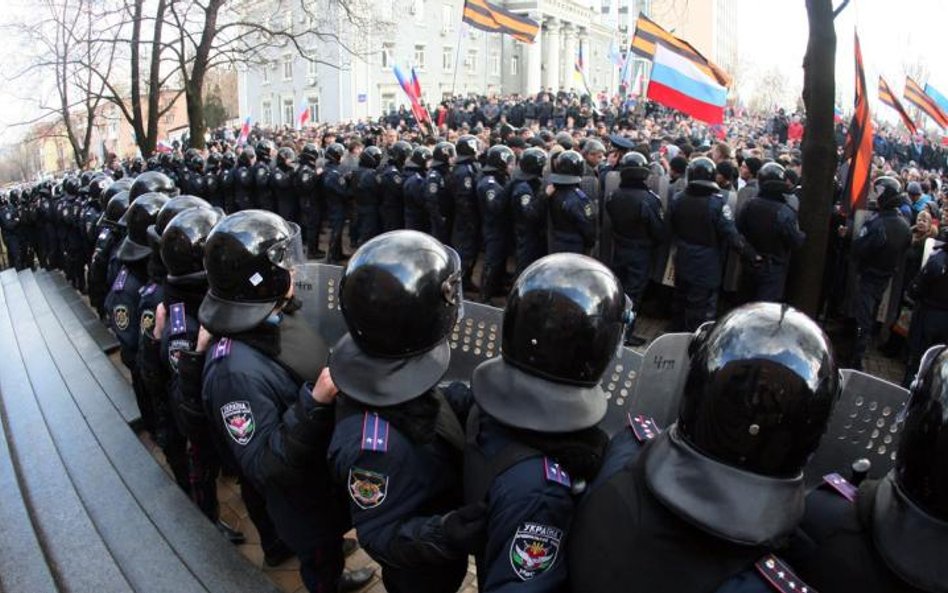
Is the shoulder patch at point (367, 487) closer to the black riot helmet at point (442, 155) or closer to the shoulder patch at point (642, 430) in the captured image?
the shoulder patch at point (642, 430)

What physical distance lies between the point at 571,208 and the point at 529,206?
72 centimetres

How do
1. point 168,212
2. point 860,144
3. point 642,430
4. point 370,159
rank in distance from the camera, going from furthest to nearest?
point 370,159 → point 860,144 → point 168,212 → point 642,430

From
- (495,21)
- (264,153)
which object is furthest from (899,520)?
(495,21)

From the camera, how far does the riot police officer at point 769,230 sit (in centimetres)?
681

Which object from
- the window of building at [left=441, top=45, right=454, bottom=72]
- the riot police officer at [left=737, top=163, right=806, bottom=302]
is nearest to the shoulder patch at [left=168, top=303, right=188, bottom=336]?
the riot police officer at [left=737, top=163, right=806, bottom=302]

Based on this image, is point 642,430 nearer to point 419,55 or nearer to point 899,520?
point 899,520

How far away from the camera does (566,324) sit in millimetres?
1971

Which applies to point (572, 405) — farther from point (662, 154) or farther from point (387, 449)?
point (662, 154)

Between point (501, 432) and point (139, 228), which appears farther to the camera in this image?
point (139, 228)

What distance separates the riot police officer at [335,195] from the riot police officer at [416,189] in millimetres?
1518

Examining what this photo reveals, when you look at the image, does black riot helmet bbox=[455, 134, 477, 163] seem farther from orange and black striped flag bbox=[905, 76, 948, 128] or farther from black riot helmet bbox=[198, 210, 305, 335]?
orange and black striped flag bbox=[905, 76, 948, 128]

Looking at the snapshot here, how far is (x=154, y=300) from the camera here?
4074 millimetres

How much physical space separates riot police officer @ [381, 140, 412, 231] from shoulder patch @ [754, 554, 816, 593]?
30.3 feet

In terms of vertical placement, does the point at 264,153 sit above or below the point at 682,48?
below
